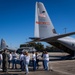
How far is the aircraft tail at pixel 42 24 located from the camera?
2981cm

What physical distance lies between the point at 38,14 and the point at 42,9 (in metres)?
1.27

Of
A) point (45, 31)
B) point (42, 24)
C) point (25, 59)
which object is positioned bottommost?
point (25, 59)

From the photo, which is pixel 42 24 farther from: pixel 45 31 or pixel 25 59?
pixel 25 59

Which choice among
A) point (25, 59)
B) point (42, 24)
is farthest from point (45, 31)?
point (25, 59)

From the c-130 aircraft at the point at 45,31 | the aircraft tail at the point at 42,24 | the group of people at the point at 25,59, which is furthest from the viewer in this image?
the aircraft tail at the point at 42,24

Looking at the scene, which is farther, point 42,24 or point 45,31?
point 45,31

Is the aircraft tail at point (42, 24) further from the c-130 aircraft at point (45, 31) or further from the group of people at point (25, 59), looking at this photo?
the group of people at point (25, 59)

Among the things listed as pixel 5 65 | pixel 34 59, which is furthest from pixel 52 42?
pixel 5 65

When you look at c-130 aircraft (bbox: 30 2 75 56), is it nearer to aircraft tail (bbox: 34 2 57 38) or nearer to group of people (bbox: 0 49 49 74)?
aircraft tail (bbox: 34 2 57 38)

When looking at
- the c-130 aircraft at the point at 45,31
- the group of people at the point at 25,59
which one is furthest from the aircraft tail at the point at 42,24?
the group of people at the point at 25,59

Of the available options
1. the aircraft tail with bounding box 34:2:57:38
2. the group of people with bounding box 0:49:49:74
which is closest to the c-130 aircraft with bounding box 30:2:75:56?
the aircraft tail with bounding box 34:2:57:38

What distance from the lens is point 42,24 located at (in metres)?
30.3

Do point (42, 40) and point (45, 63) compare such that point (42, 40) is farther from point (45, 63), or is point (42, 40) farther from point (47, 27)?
point (45, 63)

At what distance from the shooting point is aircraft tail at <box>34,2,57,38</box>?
29.8m
